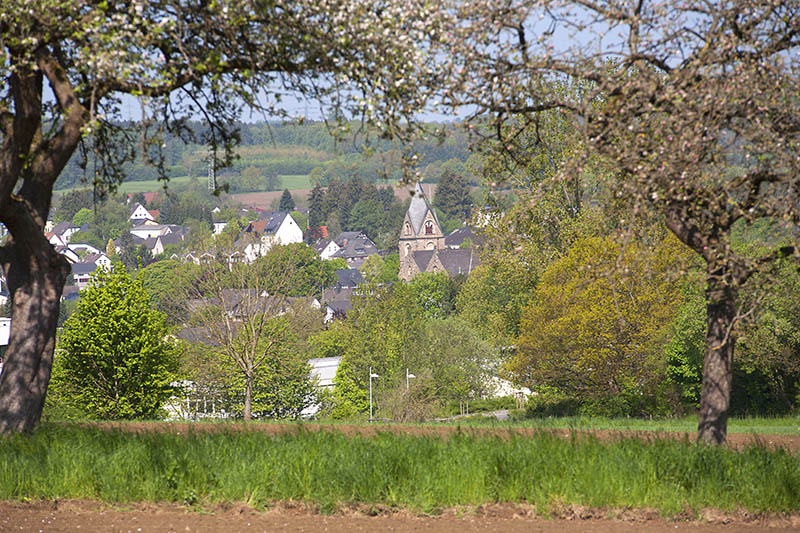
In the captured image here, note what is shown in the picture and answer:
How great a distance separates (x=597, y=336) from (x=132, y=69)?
31291 millimetres

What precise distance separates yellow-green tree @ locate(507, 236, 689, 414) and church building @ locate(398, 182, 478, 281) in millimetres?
128505

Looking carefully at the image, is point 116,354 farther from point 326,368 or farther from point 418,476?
point 326,368

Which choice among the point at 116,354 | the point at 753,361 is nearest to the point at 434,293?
the point at 753,361

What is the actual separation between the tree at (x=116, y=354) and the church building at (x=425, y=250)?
140 meters

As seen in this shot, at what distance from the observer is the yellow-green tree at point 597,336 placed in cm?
3700

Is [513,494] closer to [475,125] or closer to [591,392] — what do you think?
[475,125]

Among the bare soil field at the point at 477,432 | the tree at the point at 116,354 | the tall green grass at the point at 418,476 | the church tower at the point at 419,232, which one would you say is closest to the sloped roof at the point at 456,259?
the church tower at the point at 419,232

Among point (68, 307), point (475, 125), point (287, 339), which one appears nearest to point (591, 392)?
point (287, 339)

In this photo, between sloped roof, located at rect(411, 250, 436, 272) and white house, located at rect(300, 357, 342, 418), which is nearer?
white house, located at rect(300, 357, 342, 418)

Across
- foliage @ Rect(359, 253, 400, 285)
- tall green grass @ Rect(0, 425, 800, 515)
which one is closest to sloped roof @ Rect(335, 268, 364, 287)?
foliage @ Rect(359, 253, 400, 285)

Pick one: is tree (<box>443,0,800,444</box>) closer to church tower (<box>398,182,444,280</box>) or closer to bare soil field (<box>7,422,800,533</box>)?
bare soil field (<box>7,422,800,533</box>)

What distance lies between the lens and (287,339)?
5003 centimetres

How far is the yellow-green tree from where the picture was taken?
121 ft

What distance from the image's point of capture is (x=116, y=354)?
28.3 meters
